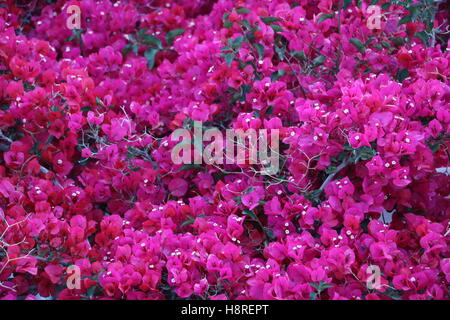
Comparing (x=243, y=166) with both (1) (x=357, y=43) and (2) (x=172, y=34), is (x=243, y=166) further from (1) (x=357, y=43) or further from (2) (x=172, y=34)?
(2) (x=172, y=34)

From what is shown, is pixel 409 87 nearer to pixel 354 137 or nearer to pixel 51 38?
pixel 354 137

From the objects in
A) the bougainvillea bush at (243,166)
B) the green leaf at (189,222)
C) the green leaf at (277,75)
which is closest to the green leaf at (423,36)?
the bougainvillea bush at (243,166)

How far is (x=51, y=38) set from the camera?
9.05 feet

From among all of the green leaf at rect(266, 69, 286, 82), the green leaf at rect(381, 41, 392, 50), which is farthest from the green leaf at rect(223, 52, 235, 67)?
the green leaf at rect(381, 41, 392, 50)

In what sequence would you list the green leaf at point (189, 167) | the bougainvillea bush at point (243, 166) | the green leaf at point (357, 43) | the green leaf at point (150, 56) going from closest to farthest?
the bougainvillea bush at point (243, 166)
the green leaf at point (189, 167)
the green leaf at point (357, 43)
the green leaf at point (150, 56)

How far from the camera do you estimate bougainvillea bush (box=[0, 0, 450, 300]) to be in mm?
1564

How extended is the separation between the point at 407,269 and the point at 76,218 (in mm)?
895

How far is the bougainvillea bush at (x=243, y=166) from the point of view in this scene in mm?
1564

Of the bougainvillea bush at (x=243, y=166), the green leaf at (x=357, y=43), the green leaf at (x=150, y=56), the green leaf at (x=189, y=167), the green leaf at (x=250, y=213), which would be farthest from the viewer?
the green leaf at (x=150, y=56)

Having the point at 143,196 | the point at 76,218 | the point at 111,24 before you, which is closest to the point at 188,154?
the point at 143,196

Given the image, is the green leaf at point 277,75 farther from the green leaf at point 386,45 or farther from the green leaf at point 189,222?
the green leaf at point 189,222

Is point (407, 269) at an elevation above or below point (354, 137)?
below
